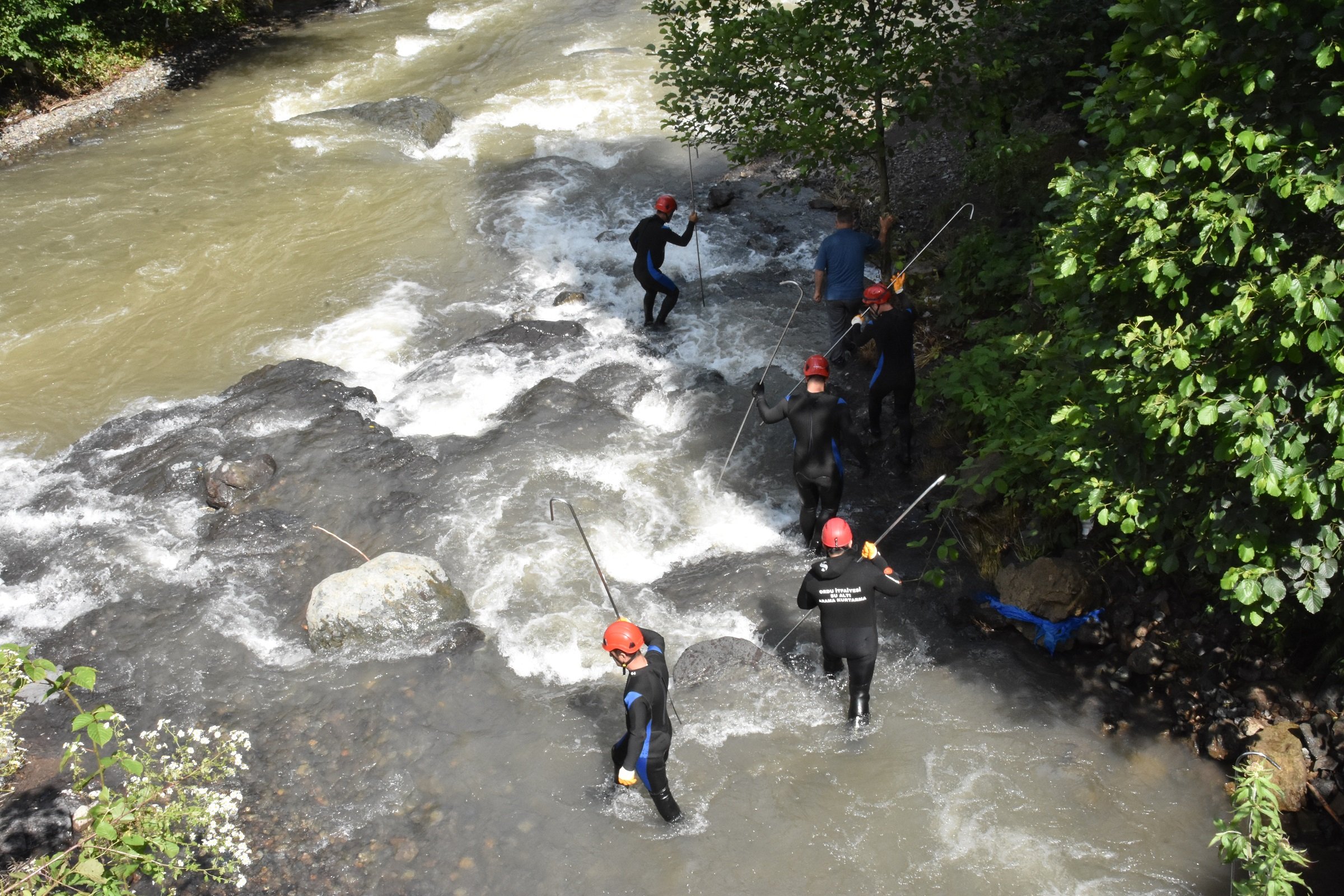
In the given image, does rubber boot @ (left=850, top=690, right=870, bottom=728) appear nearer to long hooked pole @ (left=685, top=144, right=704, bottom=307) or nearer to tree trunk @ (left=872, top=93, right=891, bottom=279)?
tree trunk @ (left=872, top=93, right=891, bottom=279)

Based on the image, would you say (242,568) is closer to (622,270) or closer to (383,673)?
(383,673)

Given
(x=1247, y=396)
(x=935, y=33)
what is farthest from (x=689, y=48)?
(x=1247, y=396)

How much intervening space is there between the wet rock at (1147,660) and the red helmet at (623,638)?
12.6 ft

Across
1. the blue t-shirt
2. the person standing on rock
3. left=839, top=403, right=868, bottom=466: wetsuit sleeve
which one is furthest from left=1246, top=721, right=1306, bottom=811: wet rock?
the person standing on rock

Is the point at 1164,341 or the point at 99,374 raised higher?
the point at 1164,341

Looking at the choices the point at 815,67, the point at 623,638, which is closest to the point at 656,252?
the point at 815,67

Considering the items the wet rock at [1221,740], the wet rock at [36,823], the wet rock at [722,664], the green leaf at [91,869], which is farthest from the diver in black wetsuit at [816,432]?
the wet rock at [36,823]

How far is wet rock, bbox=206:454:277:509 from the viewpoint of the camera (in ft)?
31.0

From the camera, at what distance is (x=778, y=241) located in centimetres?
1384

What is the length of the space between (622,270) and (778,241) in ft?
7.91

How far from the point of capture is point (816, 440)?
828cm

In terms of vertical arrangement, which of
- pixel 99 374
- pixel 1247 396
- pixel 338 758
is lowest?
pixel 338 758

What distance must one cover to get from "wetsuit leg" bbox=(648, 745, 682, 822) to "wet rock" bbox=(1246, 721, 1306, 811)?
3782 millimetres

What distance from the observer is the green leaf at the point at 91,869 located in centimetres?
404
